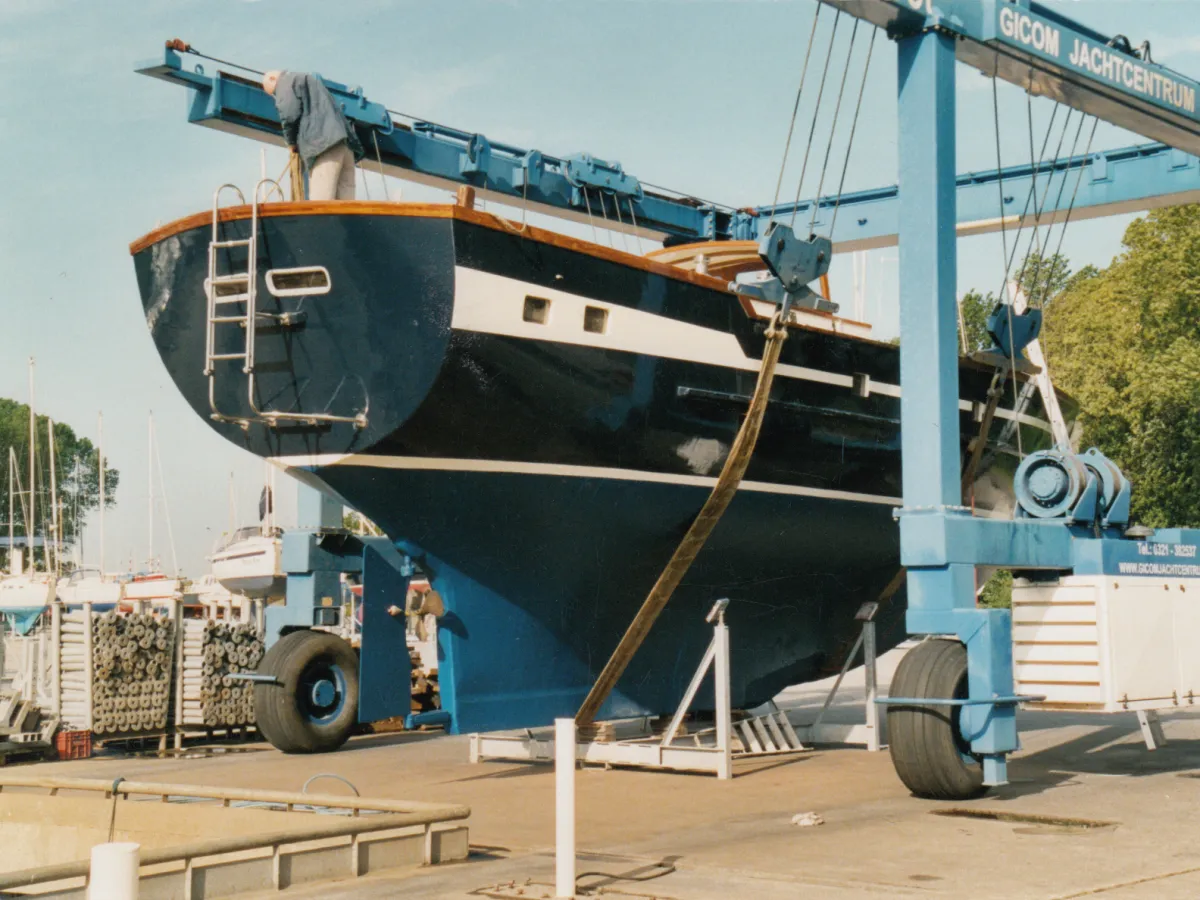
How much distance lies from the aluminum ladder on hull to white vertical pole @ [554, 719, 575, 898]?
137 inches

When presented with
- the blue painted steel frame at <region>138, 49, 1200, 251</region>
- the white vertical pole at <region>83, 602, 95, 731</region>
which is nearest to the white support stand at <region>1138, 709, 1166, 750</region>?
the blue painted steel frame at <region>138, 49, 1200, 251</region>

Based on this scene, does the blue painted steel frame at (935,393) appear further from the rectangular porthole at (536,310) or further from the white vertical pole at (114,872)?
the white vertical pole at (114,872)

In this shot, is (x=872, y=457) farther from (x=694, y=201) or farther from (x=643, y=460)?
(x=694, y=201)

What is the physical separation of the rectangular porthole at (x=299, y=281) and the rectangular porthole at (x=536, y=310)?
3.90 feet

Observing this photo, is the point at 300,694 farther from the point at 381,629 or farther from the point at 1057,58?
the point at 1057,58

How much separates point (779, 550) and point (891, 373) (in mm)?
1699

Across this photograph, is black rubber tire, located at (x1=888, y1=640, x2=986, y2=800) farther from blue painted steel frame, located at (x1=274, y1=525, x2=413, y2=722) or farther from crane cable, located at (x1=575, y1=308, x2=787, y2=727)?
blue painted steel frame, located at (x1=274, y1=525, x2=413, y2=722)

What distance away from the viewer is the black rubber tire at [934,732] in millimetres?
7477

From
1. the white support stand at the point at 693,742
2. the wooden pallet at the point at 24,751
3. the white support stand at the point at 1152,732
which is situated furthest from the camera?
the wooden pallet at the point at 24,751

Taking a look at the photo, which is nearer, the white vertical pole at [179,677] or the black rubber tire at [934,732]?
the black rubber tire at [934,732]

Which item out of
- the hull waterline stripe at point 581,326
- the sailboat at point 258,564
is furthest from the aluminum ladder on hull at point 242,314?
the sailboat at point 258,564

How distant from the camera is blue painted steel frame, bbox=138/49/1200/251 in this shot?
10703 millimetres

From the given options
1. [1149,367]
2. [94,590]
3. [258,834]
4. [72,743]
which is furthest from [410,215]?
[94,590]

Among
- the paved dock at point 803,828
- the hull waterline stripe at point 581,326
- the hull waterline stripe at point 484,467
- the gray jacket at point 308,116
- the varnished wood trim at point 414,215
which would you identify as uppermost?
the gray jacket at point 308,116
